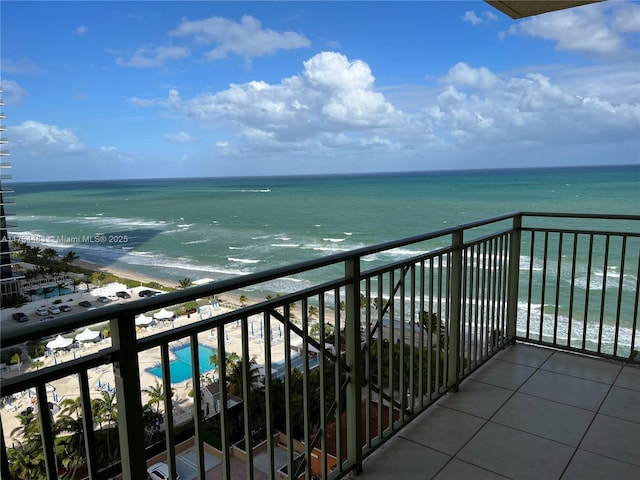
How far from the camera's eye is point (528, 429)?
2408mm

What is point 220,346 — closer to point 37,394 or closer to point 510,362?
point 37,394

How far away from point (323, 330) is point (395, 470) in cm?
84

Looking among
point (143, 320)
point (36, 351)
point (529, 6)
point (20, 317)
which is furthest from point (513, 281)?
point (20, 317)

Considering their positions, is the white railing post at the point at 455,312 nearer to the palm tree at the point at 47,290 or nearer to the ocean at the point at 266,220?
the ocean at the point at 266,220

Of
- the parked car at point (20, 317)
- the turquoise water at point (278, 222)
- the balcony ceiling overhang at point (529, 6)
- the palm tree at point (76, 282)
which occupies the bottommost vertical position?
the parked car at point (20, 317)

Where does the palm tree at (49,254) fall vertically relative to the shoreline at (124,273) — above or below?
above

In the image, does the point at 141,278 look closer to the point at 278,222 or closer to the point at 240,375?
the point at 278,222

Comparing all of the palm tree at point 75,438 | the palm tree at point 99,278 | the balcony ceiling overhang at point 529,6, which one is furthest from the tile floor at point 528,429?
the palm tree at point 99,278

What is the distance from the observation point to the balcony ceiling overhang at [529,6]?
254cm

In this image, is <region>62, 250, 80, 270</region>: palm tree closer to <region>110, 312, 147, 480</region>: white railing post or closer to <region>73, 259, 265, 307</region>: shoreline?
<region>73, 259, 265, 307</region>: shoreline

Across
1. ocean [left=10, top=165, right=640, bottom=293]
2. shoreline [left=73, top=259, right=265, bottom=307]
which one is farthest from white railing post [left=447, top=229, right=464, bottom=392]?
ocean [left=10, top=165, right=640, bottom=293]

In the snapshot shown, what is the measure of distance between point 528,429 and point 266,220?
4570 centimetres

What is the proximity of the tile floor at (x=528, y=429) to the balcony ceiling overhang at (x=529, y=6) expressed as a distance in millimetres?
2314

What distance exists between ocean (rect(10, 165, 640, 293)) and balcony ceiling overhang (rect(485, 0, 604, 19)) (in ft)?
69.7
